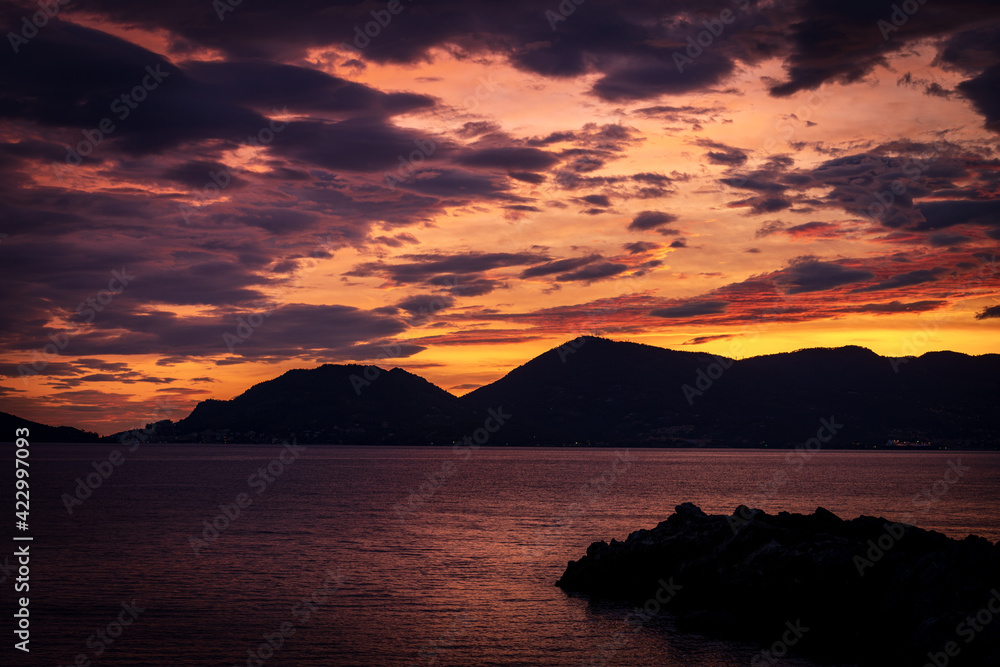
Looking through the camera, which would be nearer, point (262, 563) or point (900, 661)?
point (900, 661)

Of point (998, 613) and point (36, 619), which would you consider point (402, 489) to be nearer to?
point (36, 619)

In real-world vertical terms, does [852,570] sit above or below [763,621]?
above

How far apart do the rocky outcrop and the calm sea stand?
2.85m

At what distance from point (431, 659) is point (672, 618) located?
14739mm

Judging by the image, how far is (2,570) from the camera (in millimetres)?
48875

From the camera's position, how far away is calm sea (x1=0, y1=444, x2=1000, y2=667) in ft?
113

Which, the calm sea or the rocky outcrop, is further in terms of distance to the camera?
the calm sea

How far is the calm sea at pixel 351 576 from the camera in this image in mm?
34500

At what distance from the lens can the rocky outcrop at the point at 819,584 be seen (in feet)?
104

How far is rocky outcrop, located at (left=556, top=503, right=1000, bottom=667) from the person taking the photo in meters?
31.8

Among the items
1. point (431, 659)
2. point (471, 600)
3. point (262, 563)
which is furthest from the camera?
point (262, 563)

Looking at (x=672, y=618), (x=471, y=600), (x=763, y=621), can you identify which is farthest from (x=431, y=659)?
(x=763, y=621)

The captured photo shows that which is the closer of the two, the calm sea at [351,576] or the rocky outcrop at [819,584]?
the rocky outcrop at [819,584]

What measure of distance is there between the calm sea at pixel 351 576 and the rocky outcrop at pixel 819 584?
2.85 metres
